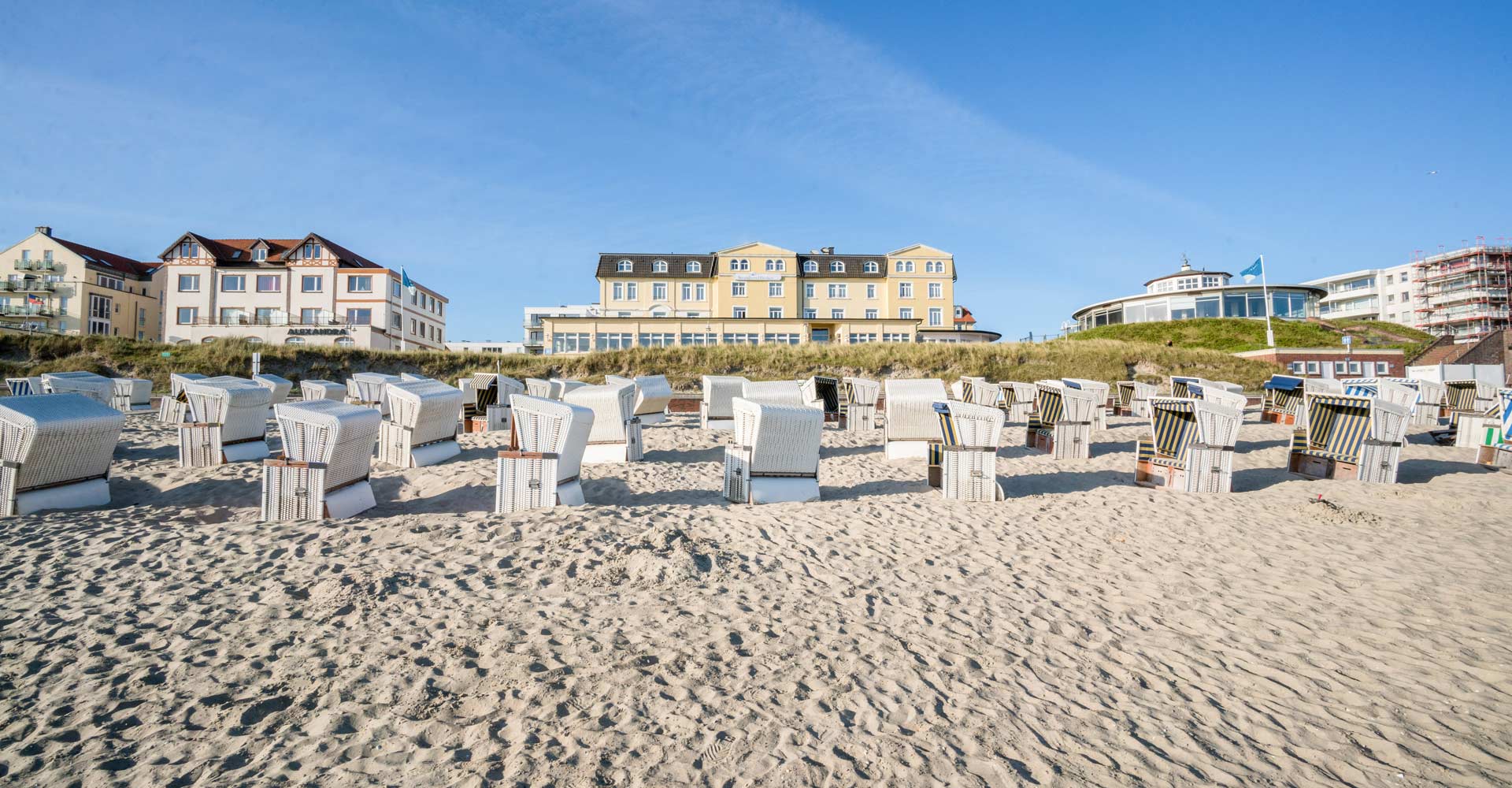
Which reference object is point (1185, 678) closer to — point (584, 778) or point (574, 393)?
point (584, 778)

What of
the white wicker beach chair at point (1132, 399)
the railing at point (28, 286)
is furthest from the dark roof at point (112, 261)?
the white wicker beach chair at point (1132, 399)

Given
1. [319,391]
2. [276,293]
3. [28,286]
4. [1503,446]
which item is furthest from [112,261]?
[1503,446]

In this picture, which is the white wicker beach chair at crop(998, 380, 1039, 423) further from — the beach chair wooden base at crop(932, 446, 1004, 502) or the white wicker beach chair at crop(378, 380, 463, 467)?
the white wicker beach chair at crop(378, 380, 463, 467)

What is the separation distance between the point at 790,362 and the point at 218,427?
2826 centimetres

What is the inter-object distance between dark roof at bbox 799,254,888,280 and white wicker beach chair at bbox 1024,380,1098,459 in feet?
130

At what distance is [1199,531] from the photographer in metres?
8.34

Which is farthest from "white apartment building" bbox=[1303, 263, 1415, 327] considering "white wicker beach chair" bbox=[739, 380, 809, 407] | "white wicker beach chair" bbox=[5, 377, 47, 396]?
"white wicker beach chair" bbox=[5, 377, 47, 396]

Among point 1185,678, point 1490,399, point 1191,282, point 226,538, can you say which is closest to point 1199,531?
point 1185,678

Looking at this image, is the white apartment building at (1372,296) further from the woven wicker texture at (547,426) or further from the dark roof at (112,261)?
the dark roof at (112,261)

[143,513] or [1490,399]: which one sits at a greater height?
[1490,399]

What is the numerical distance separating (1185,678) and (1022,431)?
14.3 metres

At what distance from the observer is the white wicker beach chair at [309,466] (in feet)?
25.3

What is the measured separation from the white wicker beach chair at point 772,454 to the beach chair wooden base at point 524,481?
7.54 ft

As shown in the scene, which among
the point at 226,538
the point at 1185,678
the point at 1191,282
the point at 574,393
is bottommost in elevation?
the point at 1185,678
